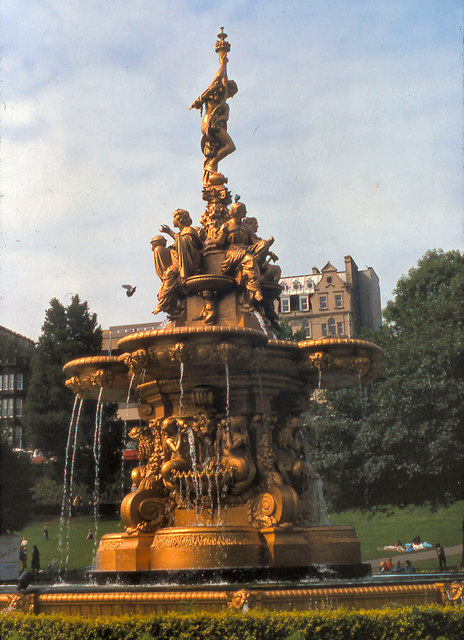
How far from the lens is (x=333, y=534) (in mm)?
11812

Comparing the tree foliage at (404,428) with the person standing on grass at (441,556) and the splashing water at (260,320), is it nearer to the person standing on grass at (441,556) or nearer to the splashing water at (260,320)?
the person standing on grass at (441,556)

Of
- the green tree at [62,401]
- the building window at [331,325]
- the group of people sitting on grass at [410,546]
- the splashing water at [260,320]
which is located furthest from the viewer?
the building window at [331,325]

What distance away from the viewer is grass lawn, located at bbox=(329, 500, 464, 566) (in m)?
36.2

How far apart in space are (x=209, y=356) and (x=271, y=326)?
2760 millimetres

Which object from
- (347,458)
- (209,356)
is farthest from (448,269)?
(209,356)

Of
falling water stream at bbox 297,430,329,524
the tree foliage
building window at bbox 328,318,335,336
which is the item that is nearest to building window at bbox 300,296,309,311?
building window at bbox 328,318,335,336

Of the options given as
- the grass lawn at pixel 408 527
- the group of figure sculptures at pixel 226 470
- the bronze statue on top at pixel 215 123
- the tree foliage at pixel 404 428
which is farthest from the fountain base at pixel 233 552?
the grass lawn at pixel 408 527

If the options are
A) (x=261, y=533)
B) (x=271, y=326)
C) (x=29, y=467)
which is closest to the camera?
(x=261, y=533)

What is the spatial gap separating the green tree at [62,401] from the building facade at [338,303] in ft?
93.2

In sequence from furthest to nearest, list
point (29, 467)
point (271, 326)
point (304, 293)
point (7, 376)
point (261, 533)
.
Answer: point (304, 293) < point (7, 376) < point (29, 467) < point (271, 326) < point (261, 533)

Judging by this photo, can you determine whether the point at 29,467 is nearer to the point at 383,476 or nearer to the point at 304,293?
the point at 383,476

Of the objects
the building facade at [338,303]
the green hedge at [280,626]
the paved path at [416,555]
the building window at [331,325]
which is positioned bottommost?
the paved path at [416,555]

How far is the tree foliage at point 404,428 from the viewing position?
30.1 meters

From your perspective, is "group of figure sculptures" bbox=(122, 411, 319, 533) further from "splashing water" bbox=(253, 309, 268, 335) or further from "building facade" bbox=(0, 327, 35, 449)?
"building facade" bbox=(0, 327, 35, 449)
